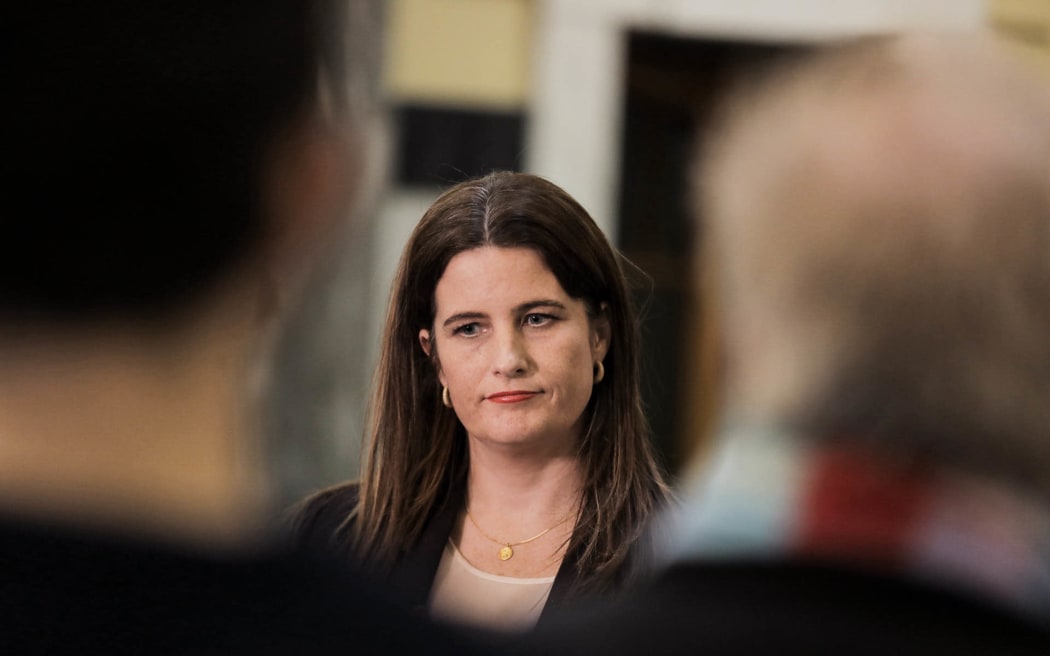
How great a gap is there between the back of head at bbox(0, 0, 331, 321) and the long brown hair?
27.1 inches

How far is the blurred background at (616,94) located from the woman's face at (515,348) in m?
1.90

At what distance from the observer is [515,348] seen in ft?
4.44

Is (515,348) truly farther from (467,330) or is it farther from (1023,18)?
(1023,18)

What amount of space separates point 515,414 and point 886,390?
2.21 ft

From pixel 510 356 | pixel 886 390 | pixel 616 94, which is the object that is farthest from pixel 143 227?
pixel 616 94

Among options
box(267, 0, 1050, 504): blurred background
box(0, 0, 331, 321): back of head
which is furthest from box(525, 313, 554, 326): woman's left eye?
box(267, 0, 1050, 504): blurred background

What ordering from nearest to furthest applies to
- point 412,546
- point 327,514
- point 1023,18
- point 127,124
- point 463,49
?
point 127,124 < point 412,546 < point 327,514 < point 1023,18 < point 463,49

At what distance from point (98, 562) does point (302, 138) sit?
223 mm

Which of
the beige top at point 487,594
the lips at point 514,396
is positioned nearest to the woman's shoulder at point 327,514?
the beige top at point 487,594

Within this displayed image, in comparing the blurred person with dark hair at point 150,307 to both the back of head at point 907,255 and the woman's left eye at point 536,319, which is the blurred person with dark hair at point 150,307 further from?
the woman's left eye at point 536,319

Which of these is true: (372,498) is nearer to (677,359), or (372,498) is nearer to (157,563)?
→ (157,563)

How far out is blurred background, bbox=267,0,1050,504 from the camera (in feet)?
11.8

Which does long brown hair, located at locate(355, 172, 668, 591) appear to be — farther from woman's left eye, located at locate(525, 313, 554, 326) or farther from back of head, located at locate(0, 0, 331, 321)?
back of head, located at locate(0, 0, 331, 321)

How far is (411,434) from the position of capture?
5.08 ft
